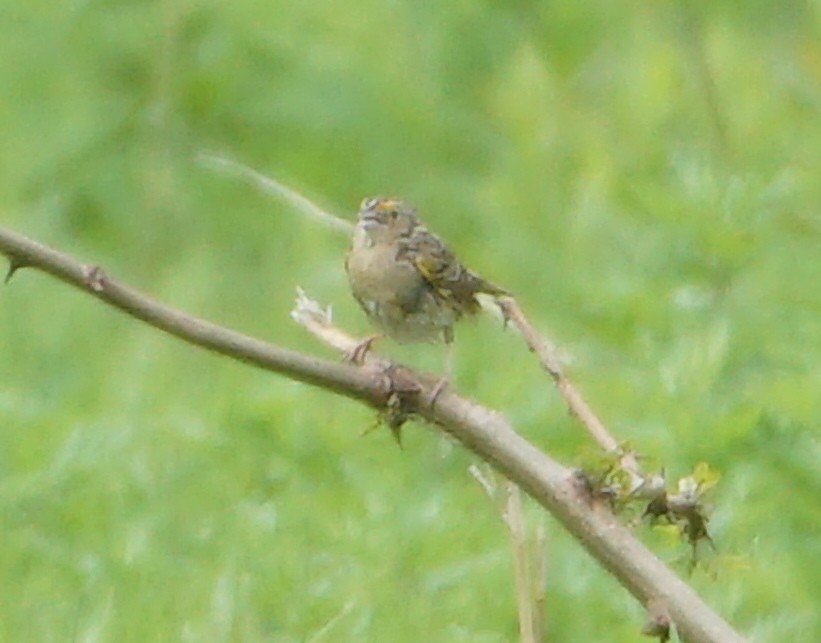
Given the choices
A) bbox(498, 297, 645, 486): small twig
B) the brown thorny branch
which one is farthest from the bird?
the brown thorny branch

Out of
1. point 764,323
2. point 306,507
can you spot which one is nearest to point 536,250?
point 764,323

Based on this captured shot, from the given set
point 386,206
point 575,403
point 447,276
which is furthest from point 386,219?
point 575,403

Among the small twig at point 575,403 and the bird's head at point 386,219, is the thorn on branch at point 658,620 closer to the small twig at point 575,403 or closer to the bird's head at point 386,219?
the small twig at point 575,403

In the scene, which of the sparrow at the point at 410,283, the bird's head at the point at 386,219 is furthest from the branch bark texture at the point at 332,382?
the bird's head at the point at 386,219

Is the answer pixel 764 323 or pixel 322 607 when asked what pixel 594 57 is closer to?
pixel 764 323

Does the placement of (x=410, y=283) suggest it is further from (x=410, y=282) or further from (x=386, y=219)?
(x=386, y=219)
